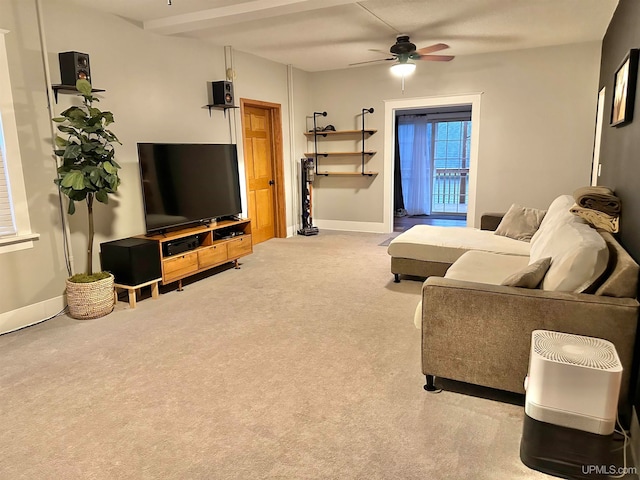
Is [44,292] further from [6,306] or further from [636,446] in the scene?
[636,446]

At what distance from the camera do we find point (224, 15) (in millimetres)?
3961

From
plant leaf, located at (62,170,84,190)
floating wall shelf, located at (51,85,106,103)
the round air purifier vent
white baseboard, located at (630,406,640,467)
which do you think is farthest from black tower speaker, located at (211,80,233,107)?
white baseboard, located at (630,406,640,467)

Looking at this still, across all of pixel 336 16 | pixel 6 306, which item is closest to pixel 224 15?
pixel 336 16

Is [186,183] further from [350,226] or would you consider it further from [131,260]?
[350,226]

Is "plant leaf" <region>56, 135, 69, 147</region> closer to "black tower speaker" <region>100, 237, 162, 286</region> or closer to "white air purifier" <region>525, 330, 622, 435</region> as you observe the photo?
"black tower speaker" <region>100, 237, 162, 286</region>

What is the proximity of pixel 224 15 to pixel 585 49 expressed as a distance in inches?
180

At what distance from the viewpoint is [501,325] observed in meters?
2.18

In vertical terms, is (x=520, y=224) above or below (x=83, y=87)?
below

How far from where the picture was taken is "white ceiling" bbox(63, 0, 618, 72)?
12.8 feet

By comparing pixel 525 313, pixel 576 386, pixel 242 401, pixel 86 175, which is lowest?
pixel 242 401

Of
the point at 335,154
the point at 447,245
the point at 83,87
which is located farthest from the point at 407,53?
the point at 83,87

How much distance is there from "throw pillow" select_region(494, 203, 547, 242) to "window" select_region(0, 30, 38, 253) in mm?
4421

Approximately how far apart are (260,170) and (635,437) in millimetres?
5565

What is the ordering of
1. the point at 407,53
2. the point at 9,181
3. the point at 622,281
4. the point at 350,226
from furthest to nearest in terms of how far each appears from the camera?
1. the point at 350,226
2. the point at 407,53
3. the point at 9,181
4. the point at 622,281
